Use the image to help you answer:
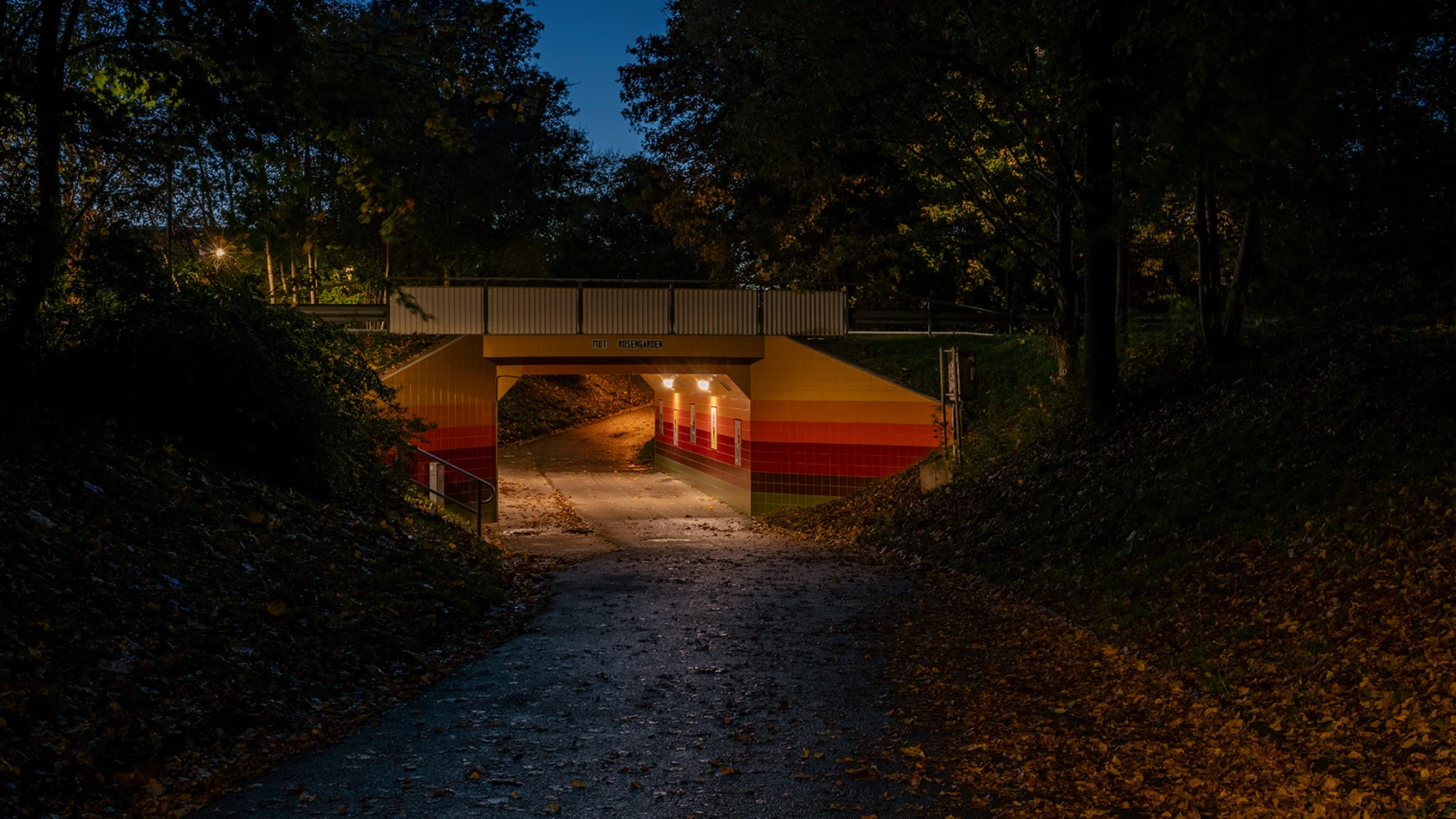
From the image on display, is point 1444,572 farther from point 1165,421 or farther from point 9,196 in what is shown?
point 9,196

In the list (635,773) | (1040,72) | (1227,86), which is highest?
(1040,72)

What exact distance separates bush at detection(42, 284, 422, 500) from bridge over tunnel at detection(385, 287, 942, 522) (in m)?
7.69

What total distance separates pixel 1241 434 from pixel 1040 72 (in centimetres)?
507

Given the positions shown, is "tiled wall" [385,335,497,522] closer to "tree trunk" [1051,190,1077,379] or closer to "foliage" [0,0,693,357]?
"foliage" [0,0,693,357]

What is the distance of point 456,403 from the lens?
72.2 feet

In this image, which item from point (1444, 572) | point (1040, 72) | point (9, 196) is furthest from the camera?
point (1040, 72)

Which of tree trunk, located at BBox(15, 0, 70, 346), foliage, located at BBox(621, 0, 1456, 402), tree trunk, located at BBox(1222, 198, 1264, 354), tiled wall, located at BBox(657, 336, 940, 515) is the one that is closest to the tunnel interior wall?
tiled wall, located at BBox(657, 336, 940, 515)

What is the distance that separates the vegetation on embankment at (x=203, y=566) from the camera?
5.75 metres

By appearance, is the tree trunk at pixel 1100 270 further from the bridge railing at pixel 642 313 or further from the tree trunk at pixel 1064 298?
the bridge railing at pixel 642 313

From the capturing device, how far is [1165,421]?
13648mm

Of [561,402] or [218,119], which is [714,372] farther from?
[561,402]

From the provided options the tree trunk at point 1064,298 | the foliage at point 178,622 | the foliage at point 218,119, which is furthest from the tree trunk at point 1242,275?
the foliage at point 178,622

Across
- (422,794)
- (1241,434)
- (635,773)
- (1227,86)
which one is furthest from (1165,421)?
(422,794)

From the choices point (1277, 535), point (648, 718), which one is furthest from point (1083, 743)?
point (1277, 535)
